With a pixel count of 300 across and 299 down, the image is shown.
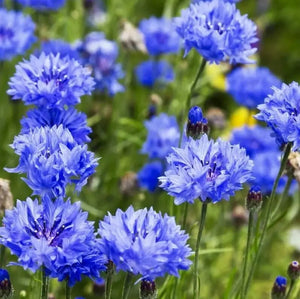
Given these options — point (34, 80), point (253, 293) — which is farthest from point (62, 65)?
point (253, 293)

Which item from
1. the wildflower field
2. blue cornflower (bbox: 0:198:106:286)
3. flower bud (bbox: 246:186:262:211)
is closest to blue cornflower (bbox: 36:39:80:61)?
the wildflower field

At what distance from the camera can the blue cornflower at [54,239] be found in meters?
0.90

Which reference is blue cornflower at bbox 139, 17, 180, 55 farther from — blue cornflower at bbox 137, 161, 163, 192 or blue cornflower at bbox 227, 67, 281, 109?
blue cornflower at bbox 137, 161, 163, 192

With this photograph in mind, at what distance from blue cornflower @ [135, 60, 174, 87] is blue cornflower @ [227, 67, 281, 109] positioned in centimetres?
25

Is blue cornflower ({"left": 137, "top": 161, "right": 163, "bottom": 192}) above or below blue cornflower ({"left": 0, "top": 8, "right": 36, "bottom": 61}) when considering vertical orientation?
below

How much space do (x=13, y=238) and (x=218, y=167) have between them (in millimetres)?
288

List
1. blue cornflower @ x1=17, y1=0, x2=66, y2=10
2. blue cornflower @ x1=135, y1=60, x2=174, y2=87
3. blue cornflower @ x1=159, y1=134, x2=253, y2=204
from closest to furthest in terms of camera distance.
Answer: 1. blue cornflower @ x1=159, y1=134, x2=253, y2=204
2. blue cornflower @ x1=17, y1=0, x2=66, y2=10
3. blue cornflower @ x1=135, y1=60, x2=174, y2=87

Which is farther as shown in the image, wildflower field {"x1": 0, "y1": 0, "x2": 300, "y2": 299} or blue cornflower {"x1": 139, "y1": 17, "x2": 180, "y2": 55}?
blue cornflower {"x1": 139, "y1": 17, "x2": 180, "y2": 55}

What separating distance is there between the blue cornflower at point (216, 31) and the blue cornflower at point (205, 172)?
0.27 m

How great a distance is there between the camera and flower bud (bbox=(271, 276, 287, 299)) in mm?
1213

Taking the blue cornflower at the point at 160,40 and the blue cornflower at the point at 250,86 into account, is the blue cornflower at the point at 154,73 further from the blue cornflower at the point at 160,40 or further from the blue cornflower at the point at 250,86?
the blue cornflower at the point at 250,86

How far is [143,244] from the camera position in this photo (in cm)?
87

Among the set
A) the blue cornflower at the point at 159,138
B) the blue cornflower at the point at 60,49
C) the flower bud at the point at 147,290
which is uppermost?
the blue cornflower at the point at 60,49

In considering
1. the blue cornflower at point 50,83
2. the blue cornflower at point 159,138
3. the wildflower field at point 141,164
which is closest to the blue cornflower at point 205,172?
the wildflower field at point 141,164
